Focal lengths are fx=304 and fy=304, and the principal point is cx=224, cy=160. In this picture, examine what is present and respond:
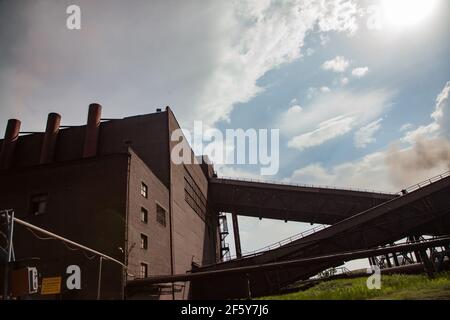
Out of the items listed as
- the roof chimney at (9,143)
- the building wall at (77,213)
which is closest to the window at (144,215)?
the building wall at (77,213)

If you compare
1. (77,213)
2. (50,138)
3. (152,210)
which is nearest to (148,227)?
(152,210)

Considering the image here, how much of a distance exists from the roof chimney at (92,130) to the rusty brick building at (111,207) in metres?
0.07

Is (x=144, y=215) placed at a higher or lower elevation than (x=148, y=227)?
higher

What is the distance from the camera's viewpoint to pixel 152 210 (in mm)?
18547

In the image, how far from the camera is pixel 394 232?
21812 mm

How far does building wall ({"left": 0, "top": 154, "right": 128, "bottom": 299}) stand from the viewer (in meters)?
14.1

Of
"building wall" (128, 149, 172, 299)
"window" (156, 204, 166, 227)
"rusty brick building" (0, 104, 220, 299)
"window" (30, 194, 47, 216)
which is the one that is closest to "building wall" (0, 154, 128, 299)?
"rusty brick building" (0, 104, 220, 299)

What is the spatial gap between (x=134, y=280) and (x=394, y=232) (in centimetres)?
1805

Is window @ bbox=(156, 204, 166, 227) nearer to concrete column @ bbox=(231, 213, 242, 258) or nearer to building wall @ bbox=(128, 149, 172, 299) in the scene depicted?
building wall @ bbox=(128, 149, 172, 299)

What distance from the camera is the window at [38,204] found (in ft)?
53.8

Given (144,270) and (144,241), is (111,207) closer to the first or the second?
(144,241)

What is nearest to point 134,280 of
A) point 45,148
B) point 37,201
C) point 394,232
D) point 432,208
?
point 37,201

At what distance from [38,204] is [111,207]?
14.8ft
